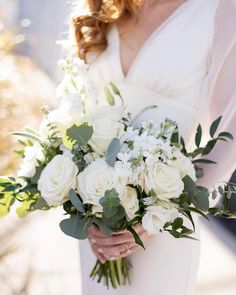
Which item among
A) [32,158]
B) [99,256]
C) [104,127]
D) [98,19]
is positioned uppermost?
[98,19]

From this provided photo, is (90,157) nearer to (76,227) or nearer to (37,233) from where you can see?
(76,227)

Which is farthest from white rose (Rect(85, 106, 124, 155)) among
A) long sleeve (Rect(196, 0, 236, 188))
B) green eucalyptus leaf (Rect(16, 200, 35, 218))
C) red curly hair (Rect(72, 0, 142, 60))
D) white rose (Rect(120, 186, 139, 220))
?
red curly hair (Rect(72, 0, 142, 60))

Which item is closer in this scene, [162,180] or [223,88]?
[162,180]

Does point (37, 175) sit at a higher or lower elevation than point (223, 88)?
lower

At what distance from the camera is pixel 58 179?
1341 mm

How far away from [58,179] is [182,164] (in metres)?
0.29

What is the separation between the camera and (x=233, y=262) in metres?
3.45

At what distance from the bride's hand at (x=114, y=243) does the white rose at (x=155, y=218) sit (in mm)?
201

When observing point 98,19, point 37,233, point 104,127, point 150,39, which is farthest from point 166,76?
point 37,233

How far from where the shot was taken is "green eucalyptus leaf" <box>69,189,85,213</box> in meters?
1.33

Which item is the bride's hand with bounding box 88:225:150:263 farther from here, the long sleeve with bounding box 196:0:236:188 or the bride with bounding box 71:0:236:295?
the long sleeve with bounding box 196:0:236:188

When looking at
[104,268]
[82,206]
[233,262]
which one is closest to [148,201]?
[82,206]

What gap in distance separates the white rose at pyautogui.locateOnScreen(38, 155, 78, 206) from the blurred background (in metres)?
0.73

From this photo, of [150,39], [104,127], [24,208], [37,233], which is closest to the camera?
[104,127]
